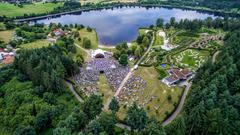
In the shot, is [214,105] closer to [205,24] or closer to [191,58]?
[191,58]

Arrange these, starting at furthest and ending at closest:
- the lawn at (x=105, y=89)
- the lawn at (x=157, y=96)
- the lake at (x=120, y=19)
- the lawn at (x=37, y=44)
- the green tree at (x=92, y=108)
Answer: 1. the lake at (x=120, y=19)
2. the lawn at (x=37, y=44)
3. the lawn at (x=105, y=89)
4. the lawn at (x=157, y=96)
5. the green tree at (x=92, y=108)

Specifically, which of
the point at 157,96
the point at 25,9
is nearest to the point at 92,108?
the point at 157,96

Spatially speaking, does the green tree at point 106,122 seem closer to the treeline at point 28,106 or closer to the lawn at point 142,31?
the treeline at point 28,106

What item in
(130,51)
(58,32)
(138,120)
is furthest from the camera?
(58,32)

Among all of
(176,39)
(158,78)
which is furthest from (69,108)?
(176,39)

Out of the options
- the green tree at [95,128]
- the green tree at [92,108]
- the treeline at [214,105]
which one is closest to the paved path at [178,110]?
the treeline at [214,105]
